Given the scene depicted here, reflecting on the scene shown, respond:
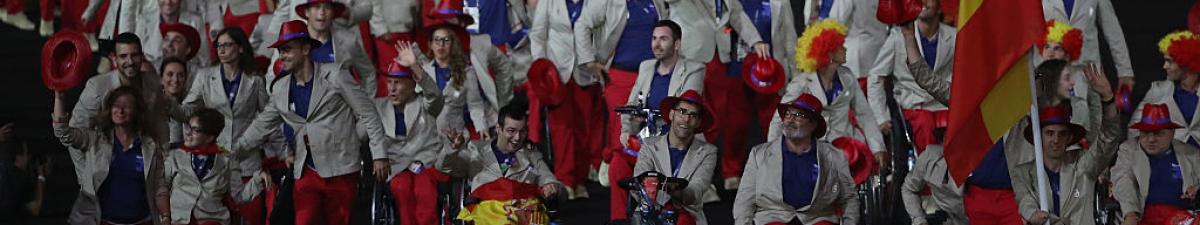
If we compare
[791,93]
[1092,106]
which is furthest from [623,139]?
[1092,106]

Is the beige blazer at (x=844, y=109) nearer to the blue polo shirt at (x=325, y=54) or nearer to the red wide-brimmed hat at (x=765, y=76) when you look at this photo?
the red wide-brimmed hat at (x=765, y=76)

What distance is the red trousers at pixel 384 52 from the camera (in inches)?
871

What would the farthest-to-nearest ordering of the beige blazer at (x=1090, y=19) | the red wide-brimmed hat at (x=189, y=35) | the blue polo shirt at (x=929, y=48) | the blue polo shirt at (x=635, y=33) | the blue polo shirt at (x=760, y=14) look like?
the blue polo shirt at (x=760, y=14) < the beige blazer at (x=1090, y=19) < the blue polo shirt at (x=635, y=33) < the blue polo shirt at (x=929, y=48) < the red wide-brimmed hat at (x=189, y=35)

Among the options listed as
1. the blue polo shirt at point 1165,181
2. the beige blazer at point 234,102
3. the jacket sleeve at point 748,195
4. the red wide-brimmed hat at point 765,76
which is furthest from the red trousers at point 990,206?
the beige blazer at point 234,102

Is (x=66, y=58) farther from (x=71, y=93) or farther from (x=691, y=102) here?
(x=71, y=93)

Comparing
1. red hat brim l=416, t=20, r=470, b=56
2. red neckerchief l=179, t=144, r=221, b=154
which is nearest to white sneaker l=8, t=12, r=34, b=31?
red hat brim l=416, t=20, r=470, b=56

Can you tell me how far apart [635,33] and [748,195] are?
4576mm

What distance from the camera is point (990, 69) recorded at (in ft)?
46.1

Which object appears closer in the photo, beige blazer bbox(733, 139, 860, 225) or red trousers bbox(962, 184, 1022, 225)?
beige blazer bbox(733, 139, 860, 225)

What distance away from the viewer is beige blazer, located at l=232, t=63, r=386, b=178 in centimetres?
1788

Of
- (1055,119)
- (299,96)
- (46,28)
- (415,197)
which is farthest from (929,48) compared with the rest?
(46,28)

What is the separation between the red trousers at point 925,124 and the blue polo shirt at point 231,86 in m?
4.46

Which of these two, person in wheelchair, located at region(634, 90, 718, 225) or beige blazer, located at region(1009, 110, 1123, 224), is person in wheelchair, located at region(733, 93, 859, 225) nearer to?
person in wheelchair, located at region(634, 90, 718, 225)

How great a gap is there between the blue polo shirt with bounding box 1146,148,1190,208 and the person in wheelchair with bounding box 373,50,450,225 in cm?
425
